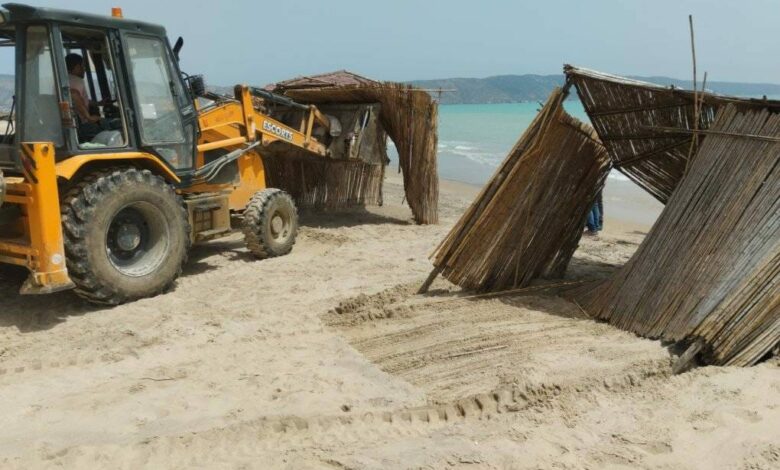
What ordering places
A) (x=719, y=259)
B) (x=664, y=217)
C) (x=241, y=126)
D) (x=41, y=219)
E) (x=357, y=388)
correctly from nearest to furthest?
(x=357, y=388), (x=719, y=259), (x=41, y=219), (x=664, y=217), (x=241, y=126)

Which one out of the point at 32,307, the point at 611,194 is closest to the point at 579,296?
the point at 32,307

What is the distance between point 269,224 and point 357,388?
12.7 feet

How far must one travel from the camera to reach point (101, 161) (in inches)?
235

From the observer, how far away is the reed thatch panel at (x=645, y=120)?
17.9 feet

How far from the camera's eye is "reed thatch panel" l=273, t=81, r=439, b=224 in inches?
380

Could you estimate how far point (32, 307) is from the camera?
5719mm

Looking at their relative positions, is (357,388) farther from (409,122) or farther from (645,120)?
(409,122)

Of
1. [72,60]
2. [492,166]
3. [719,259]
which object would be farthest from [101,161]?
[492,166]

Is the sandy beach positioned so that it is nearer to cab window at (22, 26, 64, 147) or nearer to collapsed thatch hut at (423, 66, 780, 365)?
collapsed thatch hut at (423, 66, 780, 365)

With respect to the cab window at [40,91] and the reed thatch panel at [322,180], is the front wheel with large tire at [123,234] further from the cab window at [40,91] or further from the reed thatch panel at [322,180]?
the reed thatch panel at [322,180]

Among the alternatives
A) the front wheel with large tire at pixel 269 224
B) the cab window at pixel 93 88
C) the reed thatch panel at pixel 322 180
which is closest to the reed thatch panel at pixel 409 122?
the reed thatch panel at pixel 322 180

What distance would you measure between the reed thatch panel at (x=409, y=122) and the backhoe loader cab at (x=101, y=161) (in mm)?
2951

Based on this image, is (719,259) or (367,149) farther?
(367,149)

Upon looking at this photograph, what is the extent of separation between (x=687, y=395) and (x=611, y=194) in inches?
471
